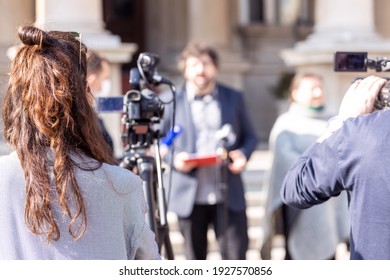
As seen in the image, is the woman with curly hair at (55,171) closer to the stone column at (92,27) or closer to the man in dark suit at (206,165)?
the man in dark suit at (206,165)

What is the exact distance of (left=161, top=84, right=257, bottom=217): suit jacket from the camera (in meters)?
6.52

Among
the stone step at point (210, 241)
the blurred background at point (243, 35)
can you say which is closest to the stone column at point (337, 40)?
the blurred background at point (243, 35)

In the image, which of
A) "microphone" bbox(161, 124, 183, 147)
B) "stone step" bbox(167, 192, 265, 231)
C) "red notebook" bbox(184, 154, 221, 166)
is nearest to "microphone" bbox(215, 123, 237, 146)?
"red notebook" bbox(184, 154, 221, 166)

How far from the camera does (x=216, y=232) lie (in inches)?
263

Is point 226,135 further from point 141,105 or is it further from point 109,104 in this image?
point 141,105

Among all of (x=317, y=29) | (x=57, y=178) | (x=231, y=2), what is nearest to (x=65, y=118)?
(x=57, y=178)

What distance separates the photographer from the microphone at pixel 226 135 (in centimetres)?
654

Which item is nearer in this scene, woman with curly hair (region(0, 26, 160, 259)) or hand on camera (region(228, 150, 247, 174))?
woman with curly hair (region(0, 26, 160, 259))

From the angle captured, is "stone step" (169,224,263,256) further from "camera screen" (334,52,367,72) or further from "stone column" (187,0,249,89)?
"camera screen" (334,52,367,72)

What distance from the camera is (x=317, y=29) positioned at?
982 cm

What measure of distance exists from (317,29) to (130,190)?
7107mm

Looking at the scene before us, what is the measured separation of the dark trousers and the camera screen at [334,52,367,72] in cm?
312
